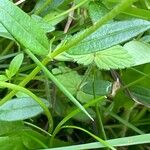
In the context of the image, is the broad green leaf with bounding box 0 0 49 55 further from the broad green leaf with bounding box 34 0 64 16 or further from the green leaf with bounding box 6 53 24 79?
the broad green leaf with bounding box 34 0 64 16

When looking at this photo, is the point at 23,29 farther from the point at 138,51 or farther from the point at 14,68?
the point at 138,51

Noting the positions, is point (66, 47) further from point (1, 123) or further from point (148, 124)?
point (148, 124)

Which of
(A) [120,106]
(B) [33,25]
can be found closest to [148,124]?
(A) [120,106]

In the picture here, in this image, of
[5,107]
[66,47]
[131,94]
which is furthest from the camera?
[131,94]

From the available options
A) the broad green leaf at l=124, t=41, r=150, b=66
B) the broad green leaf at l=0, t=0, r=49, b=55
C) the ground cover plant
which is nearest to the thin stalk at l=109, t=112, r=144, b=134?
the ground cover plant

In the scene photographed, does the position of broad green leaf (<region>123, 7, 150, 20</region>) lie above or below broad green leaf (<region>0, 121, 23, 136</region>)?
above
